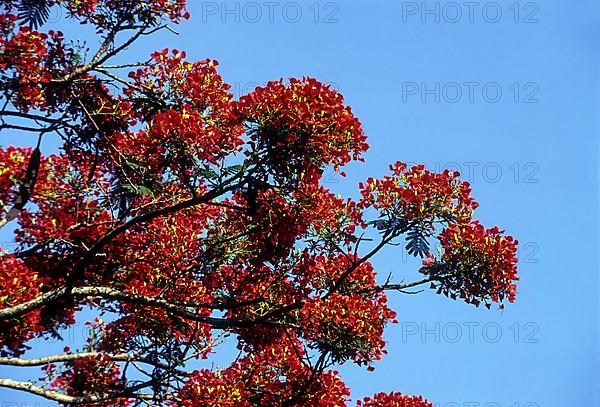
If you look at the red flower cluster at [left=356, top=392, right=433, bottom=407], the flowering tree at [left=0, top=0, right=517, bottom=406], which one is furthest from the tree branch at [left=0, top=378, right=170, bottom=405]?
the red flower cluster at [left=356, top=392, right=433, bottom=407]

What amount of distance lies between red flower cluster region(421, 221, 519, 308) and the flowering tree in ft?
0.05

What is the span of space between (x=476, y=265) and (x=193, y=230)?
10.2ft

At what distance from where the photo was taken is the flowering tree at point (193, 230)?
816 cm

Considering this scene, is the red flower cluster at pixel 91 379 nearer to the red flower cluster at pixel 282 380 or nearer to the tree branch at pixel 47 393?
the tree branch at pixel 47 393

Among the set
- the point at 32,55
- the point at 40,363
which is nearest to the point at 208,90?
the point at 32,55

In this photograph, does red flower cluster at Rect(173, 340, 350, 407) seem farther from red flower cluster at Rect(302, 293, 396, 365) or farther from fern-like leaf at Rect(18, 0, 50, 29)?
fern-like leaf at Rect(18, 0, 50, 29)

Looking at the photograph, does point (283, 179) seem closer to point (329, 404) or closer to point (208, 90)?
point (208, 90)

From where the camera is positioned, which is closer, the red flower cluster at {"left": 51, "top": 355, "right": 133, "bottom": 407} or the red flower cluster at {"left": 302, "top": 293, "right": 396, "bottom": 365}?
the red flower cluster at {"left": 302, "top": 293, "right": 396, "bottom": 365}

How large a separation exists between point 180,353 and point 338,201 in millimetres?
2422

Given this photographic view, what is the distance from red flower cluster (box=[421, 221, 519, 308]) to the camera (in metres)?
8.85

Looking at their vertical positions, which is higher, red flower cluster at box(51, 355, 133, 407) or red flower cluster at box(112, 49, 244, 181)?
red flower cluster at box(112, 49, 244, 181)

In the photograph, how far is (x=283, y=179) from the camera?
827cm

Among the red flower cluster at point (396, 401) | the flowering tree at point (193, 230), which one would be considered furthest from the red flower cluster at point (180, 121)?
the red flower cluster at point (396, 401)

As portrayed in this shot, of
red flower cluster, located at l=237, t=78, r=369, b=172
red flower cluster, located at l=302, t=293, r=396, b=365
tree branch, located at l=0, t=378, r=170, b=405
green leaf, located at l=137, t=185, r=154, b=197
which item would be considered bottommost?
tree branch, located at l=0, t=378, r=170, b=405
